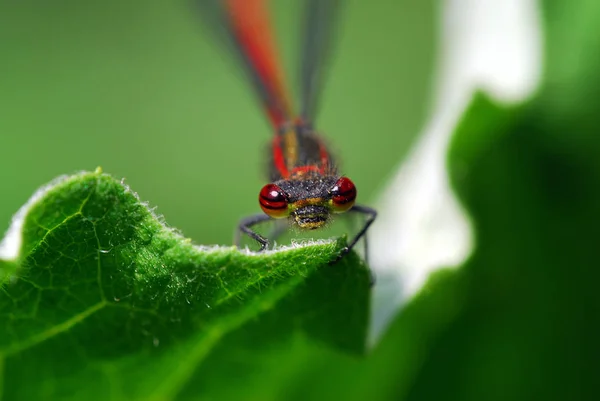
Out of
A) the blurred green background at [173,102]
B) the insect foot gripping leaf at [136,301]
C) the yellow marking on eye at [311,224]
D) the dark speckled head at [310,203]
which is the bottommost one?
the insect foot gripping leaf at [136,301]

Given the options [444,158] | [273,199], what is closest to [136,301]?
[273,199]

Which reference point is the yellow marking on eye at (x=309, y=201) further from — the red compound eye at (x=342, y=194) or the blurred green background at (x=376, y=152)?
the blurred green background at (x=376, y=152)

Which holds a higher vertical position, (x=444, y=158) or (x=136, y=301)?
(x=444, y=158)

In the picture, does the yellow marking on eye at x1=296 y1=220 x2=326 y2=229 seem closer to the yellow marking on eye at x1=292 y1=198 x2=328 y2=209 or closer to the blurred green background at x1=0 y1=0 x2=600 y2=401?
the yellow marking on eye at x1=292 y1=198 x2=328 y2=209

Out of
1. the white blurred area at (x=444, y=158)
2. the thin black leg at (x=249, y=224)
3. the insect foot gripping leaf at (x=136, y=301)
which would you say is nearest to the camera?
the insect foot gripping leaf at (x=136, y=301)

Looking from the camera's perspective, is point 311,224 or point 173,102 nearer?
point 311,224

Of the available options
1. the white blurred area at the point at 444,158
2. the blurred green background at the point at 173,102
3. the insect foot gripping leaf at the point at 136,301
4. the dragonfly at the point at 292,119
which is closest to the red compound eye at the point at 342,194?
the dragonfly at the point at 292,119

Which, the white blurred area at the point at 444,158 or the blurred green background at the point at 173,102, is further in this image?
the blurred green background at the point at 173,102

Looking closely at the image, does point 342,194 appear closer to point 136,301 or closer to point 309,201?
point 309,201
